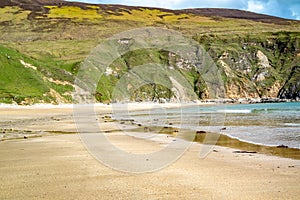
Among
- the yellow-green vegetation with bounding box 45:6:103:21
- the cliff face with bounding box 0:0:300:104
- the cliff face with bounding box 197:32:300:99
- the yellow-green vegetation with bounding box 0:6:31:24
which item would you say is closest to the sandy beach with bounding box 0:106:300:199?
the cliff face with bounding box 0:0:300:104

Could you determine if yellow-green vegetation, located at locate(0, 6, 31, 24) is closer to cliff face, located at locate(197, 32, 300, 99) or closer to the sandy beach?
cliff face, located at locate(197, 32, 300, 99)

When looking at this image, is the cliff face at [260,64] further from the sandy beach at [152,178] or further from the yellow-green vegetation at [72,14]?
the sandy beach at [152,178]

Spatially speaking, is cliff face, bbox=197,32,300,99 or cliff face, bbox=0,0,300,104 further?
cliff face, bbox=197,32,300,99

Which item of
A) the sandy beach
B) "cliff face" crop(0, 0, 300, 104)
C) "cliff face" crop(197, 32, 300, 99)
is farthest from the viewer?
"cliff face" crop(197, 32, 300, 99)

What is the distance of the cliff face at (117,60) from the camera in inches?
2606

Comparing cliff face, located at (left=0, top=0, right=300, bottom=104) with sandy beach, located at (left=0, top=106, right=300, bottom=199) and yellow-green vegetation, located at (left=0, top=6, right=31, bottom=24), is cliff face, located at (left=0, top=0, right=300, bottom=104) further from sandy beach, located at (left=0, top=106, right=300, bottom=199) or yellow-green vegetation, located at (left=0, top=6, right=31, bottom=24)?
sandy beach, located at (left=0, top=106, right=300, bottom=199)

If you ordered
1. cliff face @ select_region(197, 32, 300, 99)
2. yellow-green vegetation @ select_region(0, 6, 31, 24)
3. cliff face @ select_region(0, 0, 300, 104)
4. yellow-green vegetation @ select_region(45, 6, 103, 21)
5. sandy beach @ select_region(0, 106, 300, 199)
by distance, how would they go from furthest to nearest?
yellow-green vegetation @ select_region(45, 6, 103, 21) < yellow-green vegetation @ select_region(0, 6, 31, 24) < cliff face @ select_region(197, 32, 300, 99) < cliff face @ select_region(0, 0, 300, 104) < sandy beach @ select_region(0, 106, 300, 199)

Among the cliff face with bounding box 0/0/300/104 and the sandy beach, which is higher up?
the sandy beach

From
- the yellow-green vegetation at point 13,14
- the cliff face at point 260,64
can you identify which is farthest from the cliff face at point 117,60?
the yellow-green vegetation at point 13,14

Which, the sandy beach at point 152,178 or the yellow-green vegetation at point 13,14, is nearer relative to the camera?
the sandy beach at point 152,178

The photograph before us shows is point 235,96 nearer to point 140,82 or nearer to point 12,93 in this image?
point 140,82

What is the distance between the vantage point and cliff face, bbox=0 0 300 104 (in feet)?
217

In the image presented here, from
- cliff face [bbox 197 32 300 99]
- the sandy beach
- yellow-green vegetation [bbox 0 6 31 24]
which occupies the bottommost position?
cliff face [bbox 197 32 300 99]

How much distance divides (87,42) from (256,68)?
206 ft
